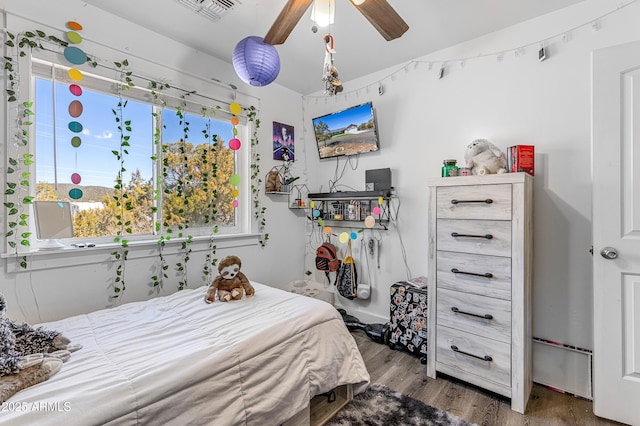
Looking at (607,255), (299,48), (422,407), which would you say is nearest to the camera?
(607,255)

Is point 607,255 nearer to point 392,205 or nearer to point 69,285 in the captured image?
point 392,205

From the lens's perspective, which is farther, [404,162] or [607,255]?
[404,162]

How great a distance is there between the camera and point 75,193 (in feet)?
6.03

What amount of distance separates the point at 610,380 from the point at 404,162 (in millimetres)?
1960

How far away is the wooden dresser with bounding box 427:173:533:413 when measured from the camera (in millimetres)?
1720

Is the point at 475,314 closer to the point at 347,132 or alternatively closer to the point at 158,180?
the point at 347,132

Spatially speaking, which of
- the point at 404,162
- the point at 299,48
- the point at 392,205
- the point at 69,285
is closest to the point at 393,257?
the point at 392,205

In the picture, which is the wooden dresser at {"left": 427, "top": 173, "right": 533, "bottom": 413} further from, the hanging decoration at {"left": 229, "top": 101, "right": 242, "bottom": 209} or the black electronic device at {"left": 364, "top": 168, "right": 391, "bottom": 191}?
the hanging decoration at {"left": 229, "top": 101, "right": 242, "bottom": 209}

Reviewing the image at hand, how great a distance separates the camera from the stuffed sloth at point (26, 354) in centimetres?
99

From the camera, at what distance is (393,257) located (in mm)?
2750

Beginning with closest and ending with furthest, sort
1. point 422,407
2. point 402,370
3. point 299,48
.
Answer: point 422,407
point 402,370
point 299,48

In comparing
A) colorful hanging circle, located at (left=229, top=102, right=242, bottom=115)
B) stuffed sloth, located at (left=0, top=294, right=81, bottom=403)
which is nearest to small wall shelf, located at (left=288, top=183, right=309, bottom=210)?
colorful hanging circle, located at (left=229, top=102, right=242, bottom=115)

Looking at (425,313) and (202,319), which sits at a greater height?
(202,319)

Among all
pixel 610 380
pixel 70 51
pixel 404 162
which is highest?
pixel 70 51
